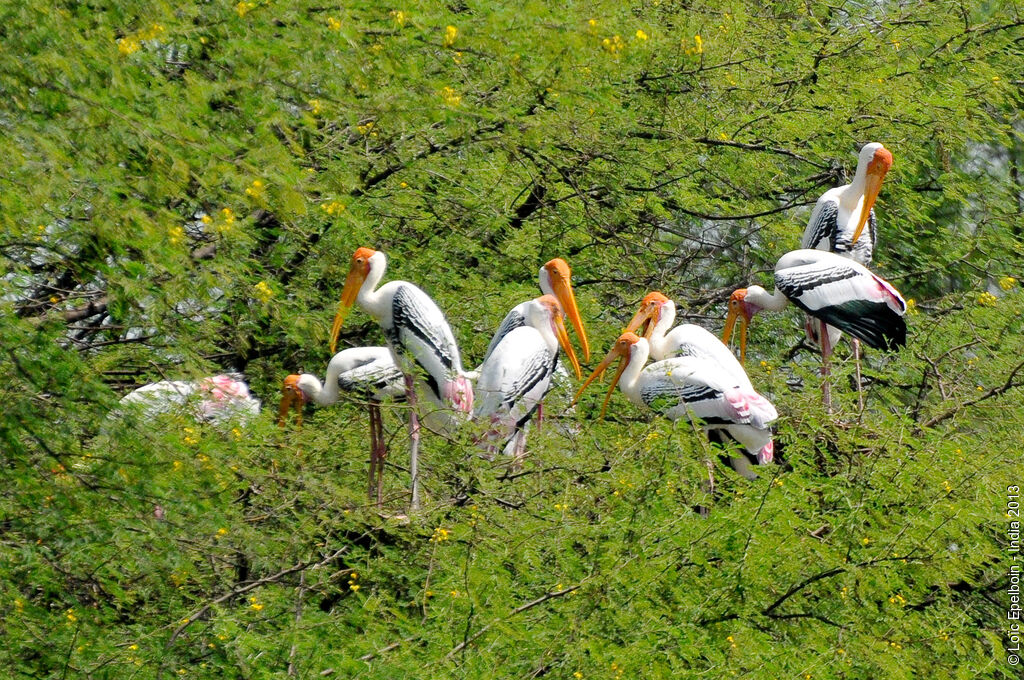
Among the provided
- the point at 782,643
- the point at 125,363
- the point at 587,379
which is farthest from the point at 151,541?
the point at 587,379

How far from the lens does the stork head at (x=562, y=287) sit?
9141mm

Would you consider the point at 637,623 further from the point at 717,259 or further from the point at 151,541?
the point at 717,259

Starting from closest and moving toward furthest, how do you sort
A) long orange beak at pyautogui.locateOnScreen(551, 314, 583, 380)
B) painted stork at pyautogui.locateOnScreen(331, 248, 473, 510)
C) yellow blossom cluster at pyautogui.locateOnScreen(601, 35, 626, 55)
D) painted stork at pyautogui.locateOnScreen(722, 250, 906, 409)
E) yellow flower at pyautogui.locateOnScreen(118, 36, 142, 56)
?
yellow flower at pyautogui.locateOnScreen(118, 36, 142, 56) → painted stork at pyautogui.locateOnScreen(331, 248, 473, 510) → long orange beak at pyautogui.locateOnScreen(551, 314, 583, 380) → painted stork at pyautogui.locateOnScreen(722, 250, 906, 409) → yellow blossom cluster at pyautogui.locateOnScreen(601, 35, 626, 55)

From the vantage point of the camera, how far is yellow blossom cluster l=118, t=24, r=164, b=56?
6188 millimetres

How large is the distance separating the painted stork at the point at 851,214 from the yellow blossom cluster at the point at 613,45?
160cm

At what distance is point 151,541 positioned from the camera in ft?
19.7

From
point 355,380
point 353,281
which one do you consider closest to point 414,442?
point 355,380

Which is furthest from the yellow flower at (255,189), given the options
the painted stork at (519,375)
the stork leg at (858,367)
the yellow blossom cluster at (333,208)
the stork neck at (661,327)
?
the stork neck at (661,327)

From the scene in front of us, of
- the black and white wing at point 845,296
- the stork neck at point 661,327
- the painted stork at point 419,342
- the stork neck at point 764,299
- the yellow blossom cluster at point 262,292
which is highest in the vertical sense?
the yellow blossom cluster at point 262,292

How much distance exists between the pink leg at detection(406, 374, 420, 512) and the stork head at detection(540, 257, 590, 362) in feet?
4.54

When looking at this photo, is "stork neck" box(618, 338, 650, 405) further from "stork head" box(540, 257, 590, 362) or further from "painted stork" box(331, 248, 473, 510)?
"painted stork" box(331, 248, 473, 510)

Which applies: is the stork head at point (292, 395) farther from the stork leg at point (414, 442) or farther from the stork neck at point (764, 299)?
the stork neck at point (764, 299)

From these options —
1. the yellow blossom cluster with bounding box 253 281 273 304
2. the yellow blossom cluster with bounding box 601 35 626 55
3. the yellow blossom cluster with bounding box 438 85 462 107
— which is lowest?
the yellow blossom cluster with bounding box 253 281 273 304

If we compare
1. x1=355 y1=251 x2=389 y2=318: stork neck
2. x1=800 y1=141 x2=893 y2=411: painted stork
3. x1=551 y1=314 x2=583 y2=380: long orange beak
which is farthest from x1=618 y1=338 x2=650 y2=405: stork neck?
x1=800 y1=141 x2=893 y2=411: painted stork
